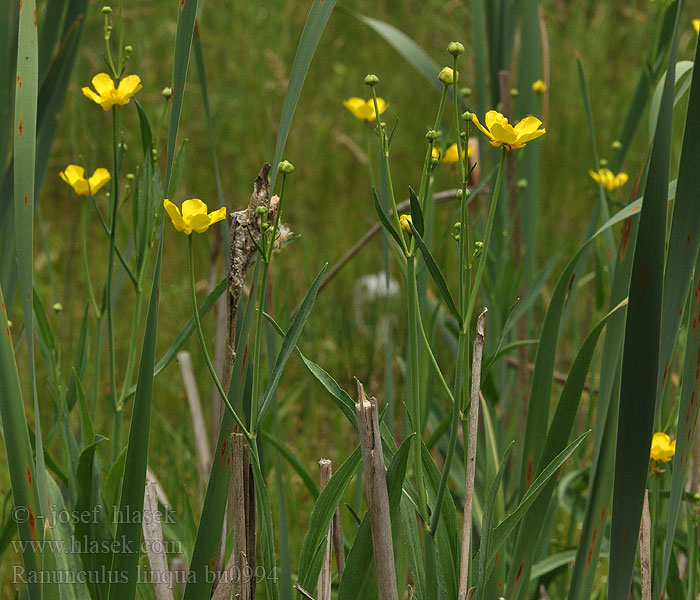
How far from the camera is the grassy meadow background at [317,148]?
5.59 ft

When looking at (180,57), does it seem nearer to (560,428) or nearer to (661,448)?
(560,428)

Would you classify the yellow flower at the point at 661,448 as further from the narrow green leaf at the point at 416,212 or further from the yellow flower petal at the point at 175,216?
the yellow flower petal at the point at 175,216

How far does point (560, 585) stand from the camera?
102 centimetres

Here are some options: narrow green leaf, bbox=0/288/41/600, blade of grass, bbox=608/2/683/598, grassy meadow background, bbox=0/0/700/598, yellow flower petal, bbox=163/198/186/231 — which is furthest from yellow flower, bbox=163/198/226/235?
grassy meadow background, bbox=0/0/700/598

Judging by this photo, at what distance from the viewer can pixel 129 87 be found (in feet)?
2.46

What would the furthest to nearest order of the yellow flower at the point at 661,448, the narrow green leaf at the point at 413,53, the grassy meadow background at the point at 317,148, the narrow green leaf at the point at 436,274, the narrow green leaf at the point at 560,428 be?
the grassy meadow background at the point at 317,148 → the narrow green leaf at the point at 413,53 → the yellow flower at the point at 661,448 → the narrow green leaf at the point at 560,428 → the narrow green leaf at the point at 436,274

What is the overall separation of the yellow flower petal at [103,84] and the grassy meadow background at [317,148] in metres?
0.72

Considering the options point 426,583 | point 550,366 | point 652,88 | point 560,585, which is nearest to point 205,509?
point 426,583

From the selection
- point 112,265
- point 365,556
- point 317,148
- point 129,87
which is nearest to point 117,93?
point 129,87

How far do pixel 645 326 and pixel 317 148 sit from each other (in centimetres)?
209

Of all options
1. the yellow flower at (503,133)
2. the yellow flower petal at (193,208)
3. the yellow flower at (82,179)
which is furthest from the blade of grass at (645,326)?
the yellow flower at (82,179)

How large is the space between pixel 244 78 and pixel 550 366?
2.18 m

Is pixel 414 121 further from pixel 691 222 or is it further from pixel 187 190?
pixel 691 222

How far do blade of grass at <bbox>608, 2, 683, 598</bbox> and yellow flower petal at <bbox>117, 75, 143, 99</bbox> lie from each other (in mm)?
428
